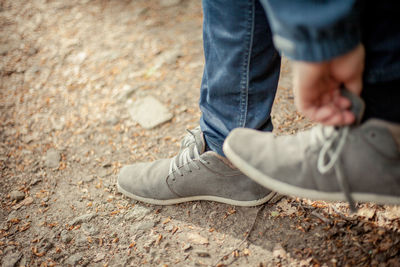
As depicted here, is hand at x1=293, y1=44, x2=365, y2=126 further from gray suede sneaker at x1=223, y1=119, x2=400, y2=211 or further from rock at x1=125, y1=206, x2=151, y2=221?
rock at x1=125, y1=206, x2=151, y2=221

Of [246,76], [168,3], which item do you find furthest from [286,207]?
[168,3]

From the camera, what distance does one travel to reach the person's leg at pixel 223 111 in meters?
1.09

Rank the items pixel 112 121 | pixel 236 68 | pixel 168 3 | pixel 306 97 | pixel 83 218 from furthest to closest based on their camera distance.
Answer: pixel 168 3 < pixel 112 121 < pixel 83 218 < pixel 236 68 < pixel 306 97

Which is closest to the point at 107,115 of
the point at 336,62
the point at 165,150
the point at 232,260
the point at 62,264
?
the point at 165,150

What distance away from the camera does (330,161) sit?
97 centimetres

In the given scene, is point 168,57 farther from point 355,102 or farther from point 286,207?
point 355,102

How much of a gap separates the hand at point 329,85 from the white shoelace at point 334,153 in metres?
0.04

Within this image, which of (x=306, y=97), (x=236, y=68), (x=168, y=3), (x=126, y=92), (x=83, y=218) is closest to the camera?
(x=306, y=97)

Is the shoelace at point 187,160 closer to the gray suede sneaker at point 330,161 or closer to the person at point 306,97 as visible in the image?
the person at point 306,97

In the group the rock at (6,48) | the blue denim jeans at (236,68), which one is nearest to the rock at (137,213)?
the blue denim jeans at (236,68)

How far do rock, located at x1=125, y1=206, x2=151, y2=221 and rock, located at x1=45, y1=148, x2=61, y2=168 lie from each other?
2.37ft

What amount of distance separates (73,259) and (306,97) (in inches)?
49.9

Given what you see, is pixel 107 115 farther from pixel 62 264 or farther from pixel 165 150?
pixel 62 264

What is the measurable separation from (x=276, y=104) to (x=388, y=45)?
1237mm
